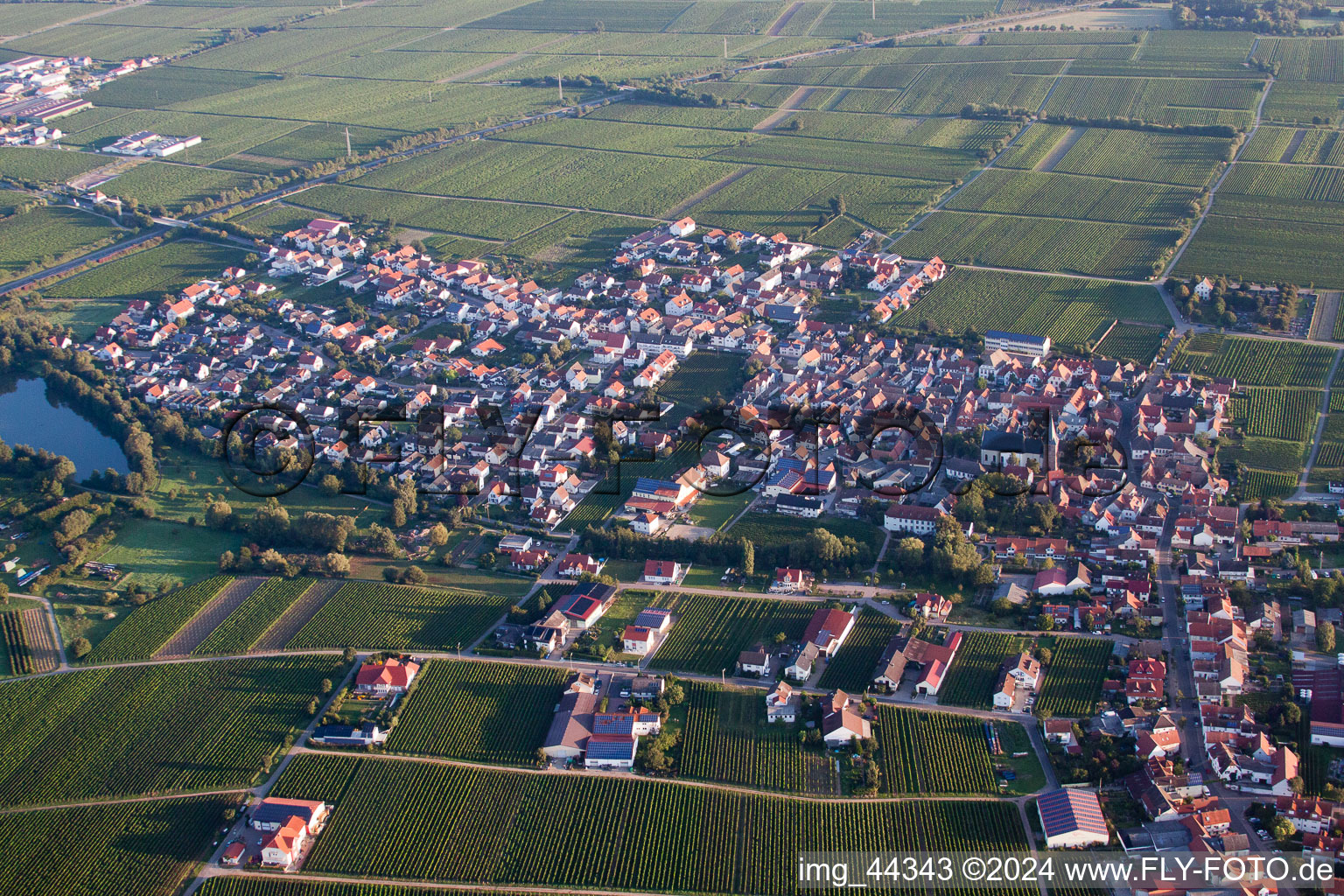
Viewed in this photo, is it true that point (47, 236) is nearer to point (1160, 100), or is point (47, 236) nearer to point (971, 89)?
point (971, 89)

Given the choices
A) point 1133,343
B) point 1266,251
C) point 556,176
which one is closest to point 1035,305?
point 1133,343

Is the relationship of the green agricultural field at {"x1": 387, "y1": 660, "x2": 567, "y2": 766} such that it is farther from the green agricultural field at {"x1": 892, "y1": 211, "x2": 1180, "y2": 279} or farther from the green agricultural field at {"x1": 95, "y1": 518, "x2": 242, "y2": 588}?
the green agricultural field at {"x1": 892, "y1": 211, "x2": 1180, "y2": 279}

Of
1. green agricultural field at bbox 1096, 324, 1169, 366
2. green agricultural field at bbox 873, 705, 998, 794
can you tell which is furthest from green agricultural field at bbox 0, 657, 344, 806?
green agricultural field at bbox 1096, 324, 1169, 366

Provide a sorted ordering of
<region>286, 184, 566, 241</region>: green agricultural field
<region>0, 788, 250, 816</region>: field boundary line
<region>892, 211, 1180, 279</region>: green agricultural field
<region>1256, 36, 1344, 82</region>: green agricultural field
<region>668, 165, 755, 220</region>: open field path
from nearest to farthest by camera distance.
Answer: <region>0, 788, 250, 816</region>: field boundary line, <region>892, 211, 1180, 279</region>: green agricultural field, <region>286, 184, 566, 241</region>: green agricultural field, <region>668, 165, 755, 220</region>: open field path, <region>1256, 36, 1344, 82</region>: green agricultural field

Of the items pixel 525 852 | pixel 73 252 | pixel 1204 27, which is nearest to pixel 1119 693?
pixel 525 852

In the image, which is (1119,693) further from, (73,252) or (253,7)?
(253,7)

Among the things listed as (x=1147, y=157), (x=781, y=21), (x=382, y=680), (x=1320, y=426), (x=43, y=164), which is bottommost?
(x=382, y=680)
